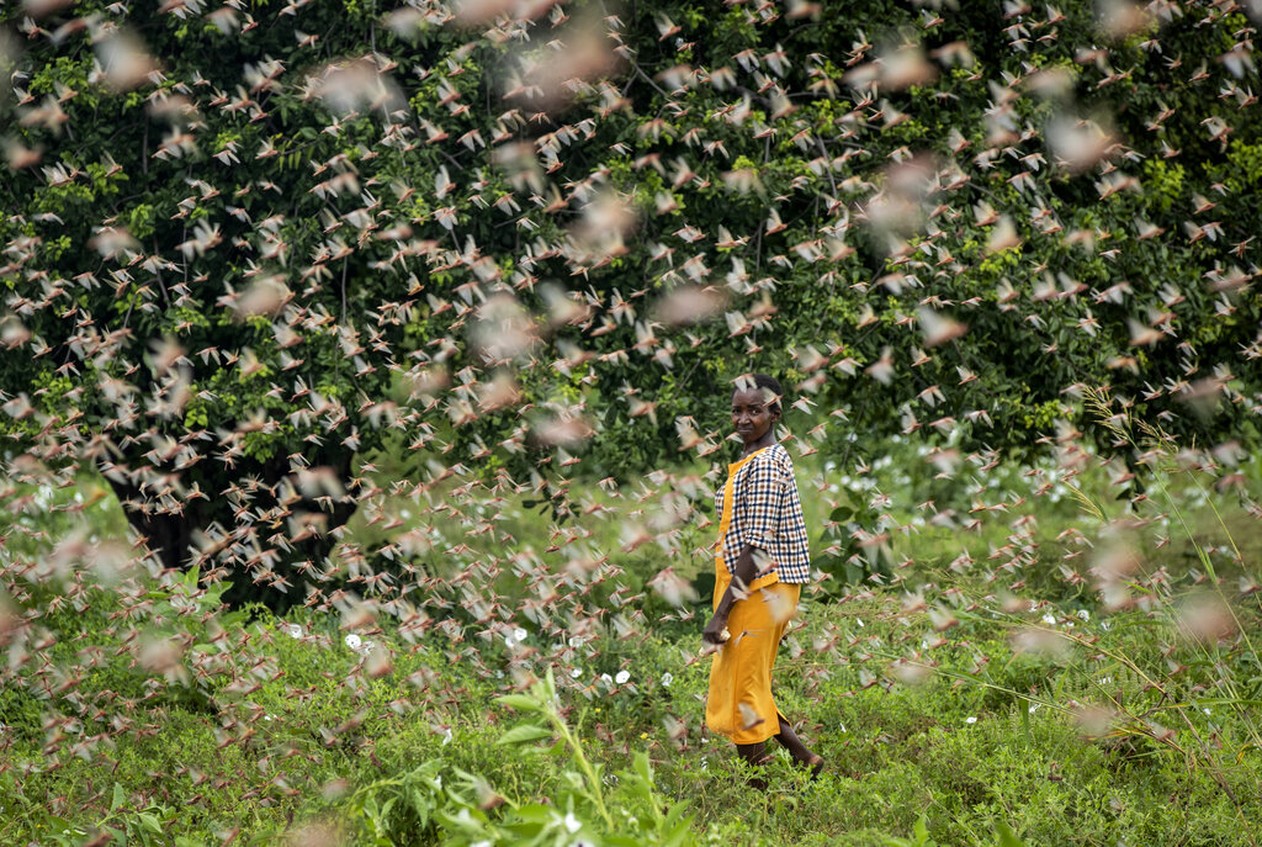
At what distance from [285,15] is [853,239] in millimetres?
2994

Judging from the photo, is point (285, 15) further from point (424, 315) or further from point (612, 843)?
point (612, 843)

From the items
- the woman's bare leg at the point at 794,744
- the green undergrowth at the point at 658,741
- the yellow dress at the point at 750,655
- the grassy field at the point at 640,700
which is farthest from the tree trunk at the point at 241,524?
the woman's bare leg at the point at 794,744

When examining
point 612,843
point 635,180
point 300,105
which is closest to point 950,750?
point 612,843

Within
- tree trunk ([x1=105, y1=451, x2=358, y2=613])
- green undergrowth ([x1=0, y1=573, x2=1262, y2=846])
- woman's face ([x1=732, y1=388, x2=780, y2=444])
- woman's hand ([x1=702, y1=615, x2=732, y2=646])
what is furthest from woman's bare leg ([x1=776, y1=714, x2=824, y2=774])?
tree trunk ([x1=105, y1=451, x2=358, y2=613])

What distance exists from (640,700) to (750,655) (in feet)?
4.48

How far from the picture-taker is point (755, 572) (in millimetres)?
4707

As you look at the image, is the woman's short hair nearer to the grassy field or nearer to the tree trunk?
the grassy field

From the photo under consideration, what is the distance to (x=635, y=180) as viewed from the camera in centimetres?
655

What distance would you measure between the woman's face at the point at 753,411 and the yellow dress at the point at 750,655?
96 millimetres

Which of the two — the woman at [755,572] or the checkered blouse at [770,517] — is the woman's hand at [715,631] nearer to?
the woman at [755,572]

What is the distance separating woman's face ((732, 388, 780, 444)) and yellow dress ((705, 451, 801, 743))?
96 mm

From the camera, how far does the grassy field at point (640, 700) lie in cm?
429

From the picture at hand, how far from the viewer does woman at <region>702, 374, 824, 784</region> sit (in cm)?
471

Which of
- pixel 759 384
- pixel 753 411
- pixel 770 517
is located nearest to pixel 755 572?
pixel 770 517
